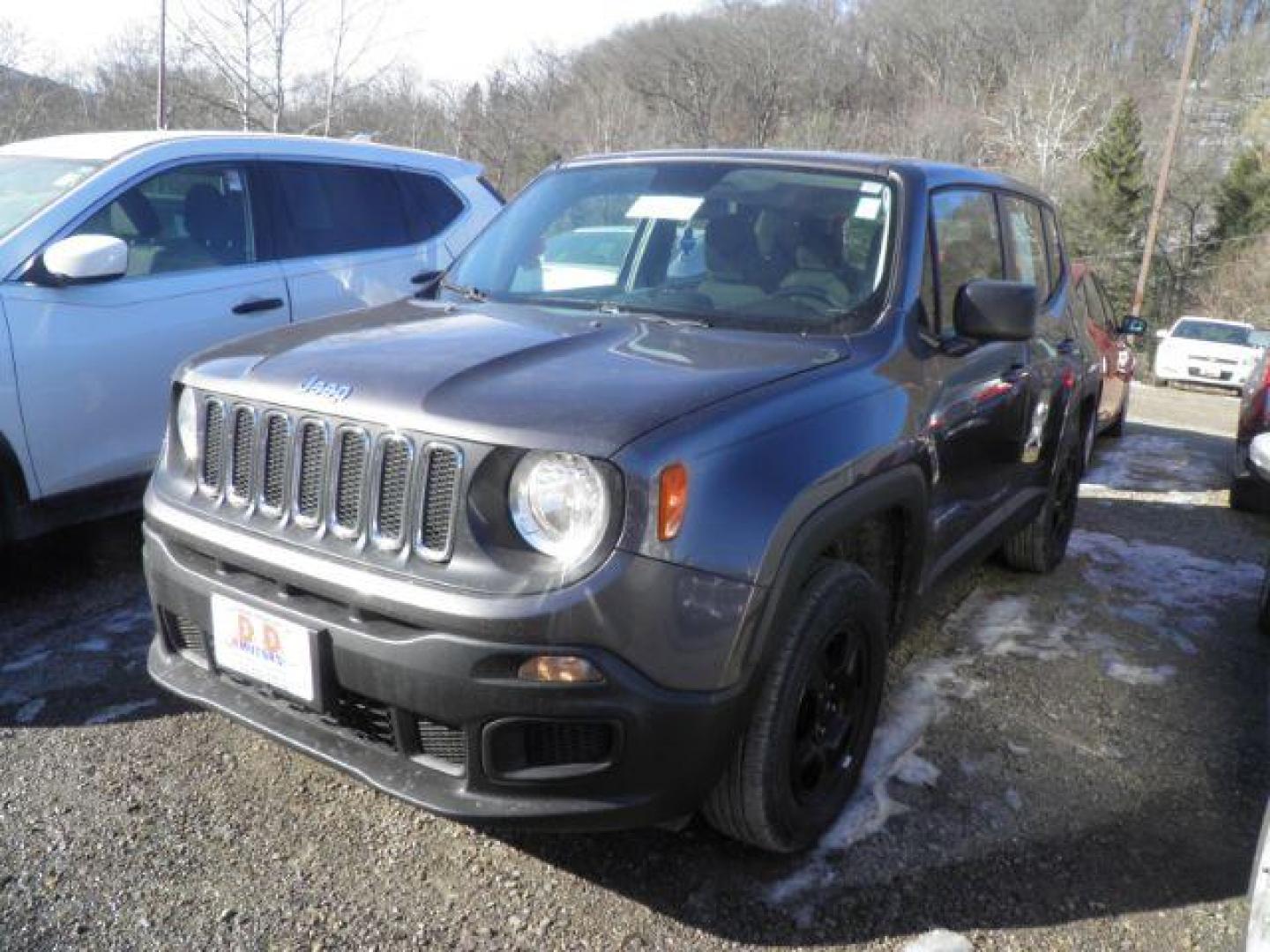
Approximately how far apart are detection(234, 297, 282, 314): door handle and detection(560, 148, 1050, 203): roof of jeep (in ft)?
5.40

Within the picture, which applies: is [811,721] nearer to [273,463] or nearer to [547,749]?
[547,749]

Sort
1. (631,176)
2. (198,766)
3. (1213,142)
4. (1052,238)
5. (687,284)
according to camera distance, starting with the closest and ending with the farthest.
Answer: (198,766), (687,284), (631,176), (1052,238), (1213,142)

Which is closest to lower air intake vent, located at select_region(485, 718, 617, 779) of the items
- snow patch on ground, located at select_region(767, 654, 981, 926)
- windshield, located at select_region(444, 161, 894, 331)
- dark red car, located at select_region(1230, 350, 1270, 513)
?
snow patch on ground, located at select_region(767, 654, 981, 926)

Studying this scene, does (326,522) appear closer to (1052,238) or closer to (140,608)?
(140,608)

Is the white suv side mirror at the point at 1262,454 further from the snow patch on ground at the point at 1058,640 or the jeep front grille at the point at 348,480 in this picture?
the jeep front grille at the point at 348,480

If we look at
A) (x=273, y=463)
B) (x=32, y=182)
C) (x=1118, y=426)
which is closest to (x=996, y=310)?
(x=273, y=463)

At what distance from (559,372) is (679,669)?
0.73 metres

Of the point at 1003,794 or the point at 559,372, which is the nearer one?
the point at 559,372

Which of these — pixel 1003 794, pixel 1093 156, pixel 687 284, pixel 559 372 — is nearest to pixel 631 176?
pixel 687 284

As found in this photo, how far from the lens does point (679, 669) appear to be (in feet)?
6.77

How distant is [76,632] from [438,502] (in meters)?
2.35

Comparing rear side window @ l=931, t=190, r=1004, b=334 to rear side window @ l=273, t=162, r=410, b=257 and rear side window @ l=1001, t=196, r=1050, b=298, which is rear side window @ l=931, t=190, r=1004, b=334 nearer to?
rear side window @ l=1001, t=196, r=1050, b=298

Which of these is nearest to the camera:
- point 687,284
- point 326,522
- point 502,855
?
point 326,522

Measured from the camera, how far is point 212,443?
256cm
